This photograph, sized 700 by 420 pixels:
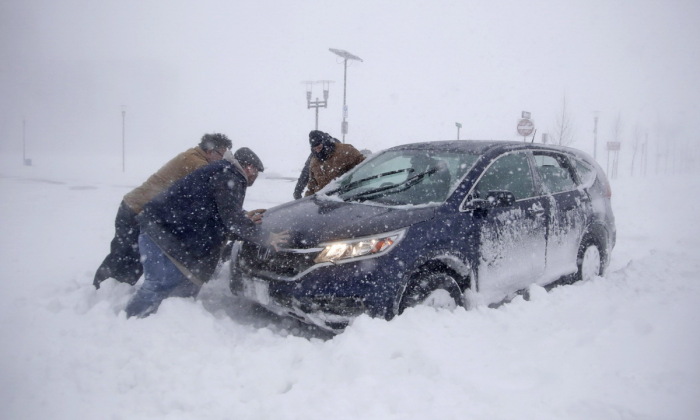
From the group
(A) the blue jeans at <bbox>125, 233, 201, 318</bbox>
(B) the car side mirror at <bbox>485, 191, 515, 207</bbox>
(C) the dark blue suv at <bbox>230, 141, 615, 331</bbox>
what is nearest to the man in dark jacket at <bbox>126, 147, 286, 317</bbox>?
(A) the blue jeans at <bbox>125, 233, 201, 318</bbox>

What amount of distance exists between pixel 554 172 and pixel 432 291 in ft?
7.58

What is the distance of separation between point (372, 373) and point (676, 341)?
6.71ft

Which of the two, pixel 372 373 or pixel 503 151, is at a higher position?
pixel 503 151

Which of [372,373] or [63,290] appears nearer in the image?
[372,373]

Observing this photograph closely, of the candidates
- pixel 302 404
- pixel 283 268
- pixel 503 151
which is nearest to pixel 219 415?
pixel 302 404

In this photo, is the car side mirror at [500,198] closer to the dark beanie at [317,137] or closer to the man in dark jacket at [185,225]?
the man in dark jacket at [185,225]

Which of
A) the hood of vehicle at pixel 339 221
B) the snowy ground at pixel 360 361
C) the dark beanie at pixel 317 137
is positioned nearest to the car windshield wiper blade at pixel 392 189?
the hood of vehicle at pixel 339 221

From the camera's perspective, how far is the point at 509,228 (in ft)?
12.5

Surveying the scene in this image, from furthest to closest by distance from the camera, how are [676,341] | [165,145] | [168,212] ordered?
[165,145] → [168,212] → [676,341]

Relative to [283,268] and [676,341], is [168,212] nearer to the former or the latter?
[283,268]

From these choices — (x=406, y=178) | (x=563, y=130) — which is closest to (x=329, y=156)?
(x=406, y=178)

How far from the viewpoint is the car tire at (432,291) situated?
314 centimetres

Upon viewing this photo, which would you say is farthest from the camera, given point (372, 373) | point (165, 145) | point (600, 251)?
point (165, 145)

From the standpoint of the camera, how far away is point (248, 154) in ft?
12.4
